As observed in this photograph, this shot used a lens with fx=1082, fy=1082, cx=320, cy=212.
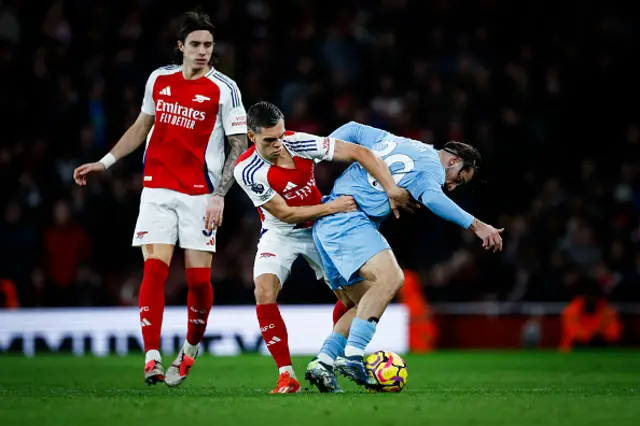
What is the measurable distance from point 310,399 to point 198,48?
2.90 metres

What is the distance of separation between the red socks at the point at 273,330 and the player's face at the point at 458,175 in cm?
148

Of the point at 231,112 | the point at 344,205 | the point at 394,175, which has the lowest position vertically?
the point at 344,205

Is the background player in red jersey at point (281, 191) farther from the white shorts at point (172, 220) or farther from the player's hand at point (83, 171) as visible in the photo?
the player's hand at point (83, 171)

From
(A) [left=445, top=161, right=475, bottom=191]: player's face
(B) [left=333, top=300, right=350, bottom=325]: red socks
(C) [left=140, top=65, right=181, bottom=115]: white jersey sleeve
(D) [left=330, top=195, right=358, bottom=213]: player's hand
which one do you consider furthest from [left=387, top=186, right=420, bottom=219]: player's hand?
(C) [left=140, top=65, right=181, bottom=115]: white jersey sleeve

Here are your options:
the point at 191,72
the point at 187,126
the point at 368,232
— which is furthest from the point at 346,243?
the point at 191,72

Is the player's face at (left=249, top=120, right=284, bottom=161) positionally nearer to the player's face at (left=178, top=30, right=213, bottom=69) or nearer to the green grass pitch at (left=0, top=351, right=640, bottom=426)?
the player's face at (left=178, top=30, right=213, bottom=69)

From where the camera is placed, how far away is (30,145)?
1559 centimetres

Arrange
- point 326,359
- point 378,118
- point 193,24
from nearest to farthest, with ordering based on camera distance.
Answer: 1. point 326,359
2. point 193,24
3. point 378,118

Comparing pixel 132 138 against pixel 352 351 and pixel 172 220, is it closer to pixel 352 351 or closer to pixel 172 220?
pixel 172 220

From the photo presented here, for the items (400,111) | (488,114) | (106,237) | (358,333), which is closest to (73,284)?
(106,237)

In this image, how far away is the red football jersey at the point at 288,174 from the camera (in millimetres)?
7102

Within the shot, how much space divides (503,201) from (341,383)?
933 centimetres

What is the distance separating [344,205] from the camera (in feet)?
23.6

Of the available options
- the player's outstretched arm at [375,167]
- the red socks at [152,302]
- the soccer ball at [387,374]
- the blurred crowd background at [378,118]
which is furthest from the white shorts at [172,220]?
the blurred crowd background at [378,118]
